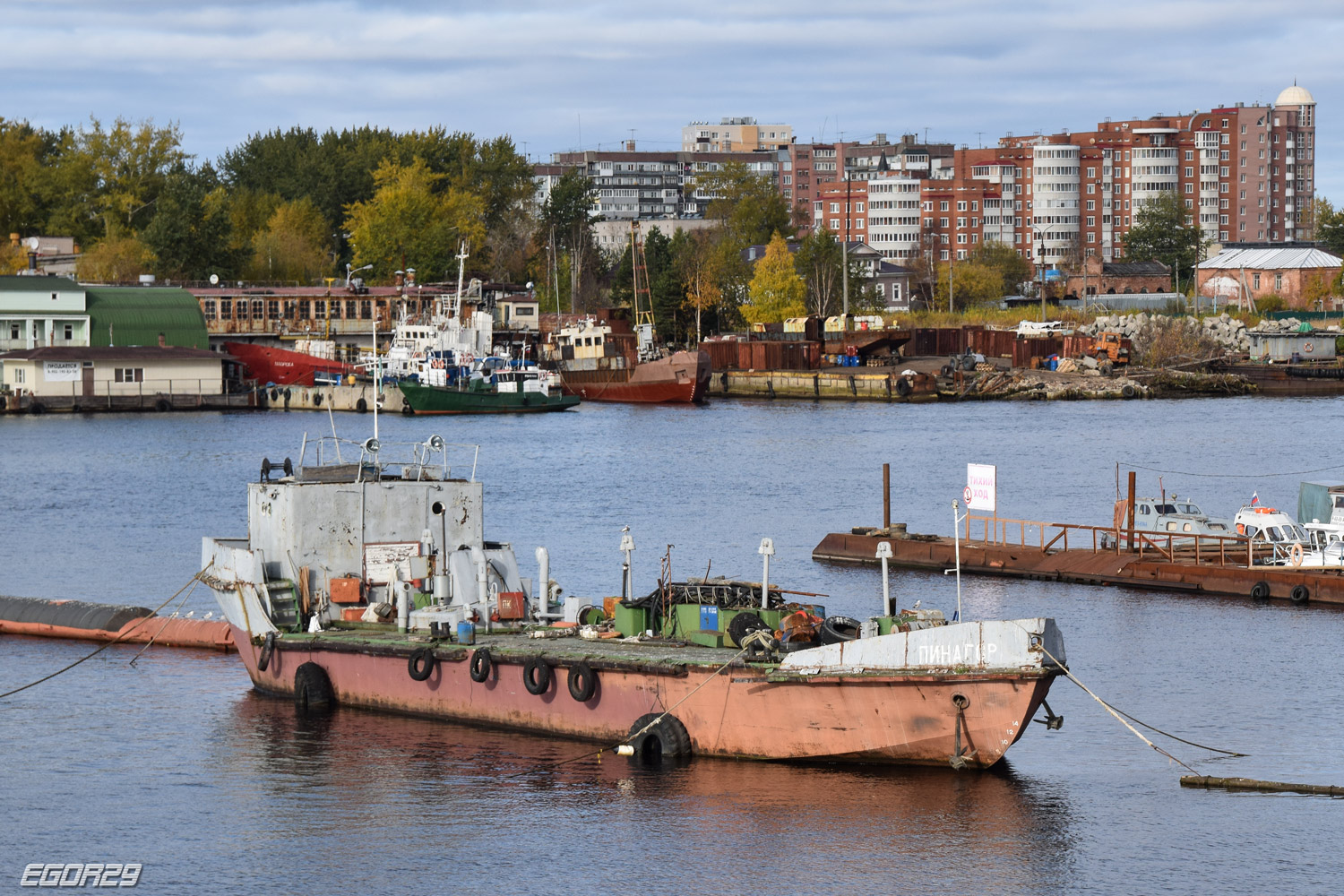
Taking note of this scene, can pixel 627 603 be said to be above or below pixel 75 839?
above

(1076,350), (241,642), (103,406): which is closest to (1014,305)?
(1076,350)

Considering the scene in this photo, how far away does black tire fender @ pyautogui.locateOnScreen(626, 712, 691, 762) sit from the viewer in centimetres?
2480

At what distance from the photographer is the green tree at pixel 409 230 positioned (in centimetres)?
14450

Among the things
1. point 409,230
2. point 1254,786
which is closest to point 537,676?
point 1254,786

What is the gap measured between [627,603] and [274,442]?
61.4m

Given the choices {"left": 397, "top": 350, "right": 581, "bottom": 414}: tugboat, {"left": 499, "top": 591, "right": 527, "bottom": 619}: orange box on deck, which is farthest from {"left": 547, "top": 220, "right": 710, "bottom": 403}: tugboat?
{"left": 499, "top": 591, "right": 527, "bottom": 619}: orange box on deck

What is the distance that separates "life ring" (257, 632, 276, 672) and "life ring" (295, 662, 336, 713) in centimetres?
90

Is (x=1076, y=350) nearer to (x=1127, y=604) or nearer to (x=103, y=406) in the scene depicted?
(x=103, y=406)

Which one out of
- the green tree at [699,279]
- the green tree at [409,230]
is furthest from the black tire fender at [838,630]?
the green tree at [409,230]

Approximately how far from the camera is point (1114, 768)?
25656 mm

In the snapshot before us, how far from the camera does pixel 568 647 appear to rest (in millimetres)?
26719

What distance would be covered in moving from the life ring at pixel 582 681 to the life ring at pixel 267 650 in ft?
22.1

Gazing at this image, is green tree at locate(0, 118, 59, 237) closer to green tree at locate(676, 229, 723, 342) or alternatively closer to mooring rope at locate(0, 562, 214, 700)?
green tree at locate(676, 229, 723, 342)

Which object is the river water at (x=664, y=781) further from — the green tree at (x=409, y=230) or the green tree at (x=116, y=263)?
the green tree at (x=409, y=230)
